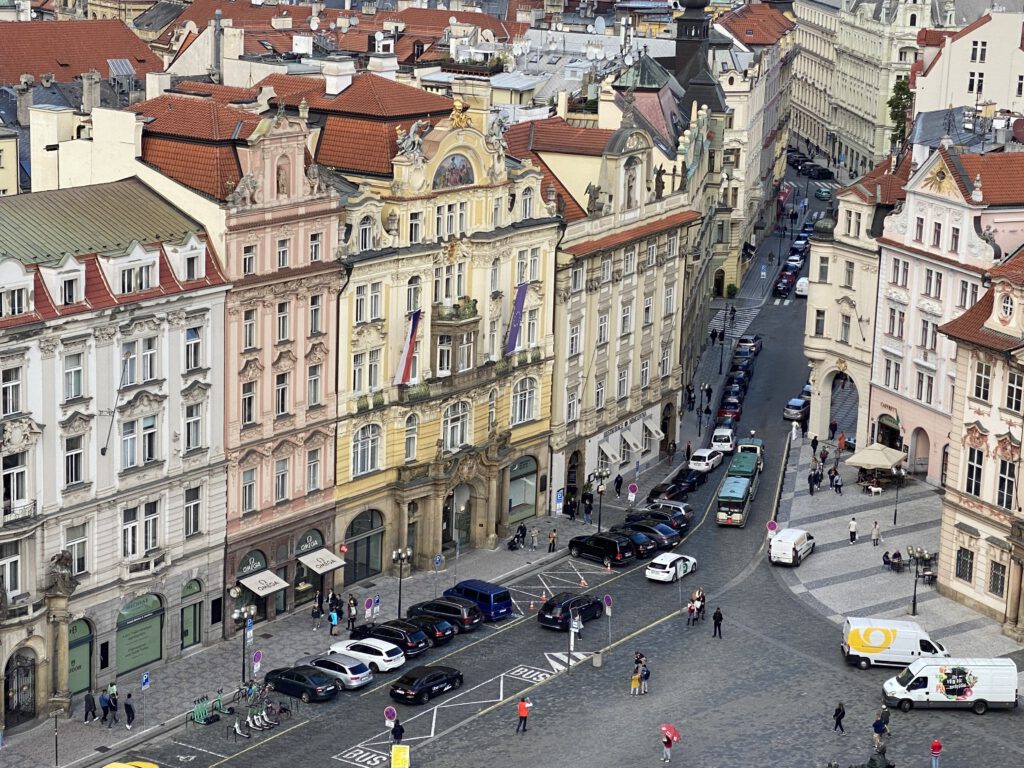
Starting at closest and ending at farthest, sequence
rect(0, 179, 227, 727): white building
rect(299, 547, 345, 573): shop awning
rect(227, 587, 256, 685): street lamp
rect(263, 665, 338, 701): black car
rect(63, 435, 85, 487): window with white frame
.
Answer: rect(0, 179, 227, 727): white building → rect(63, 435, 85, 487): window with white frame → rect(263, 665, 338, 701): black car → rect(227, 587, 256, 685): street lamp → rect(299, 547, 345, 573): shop awning

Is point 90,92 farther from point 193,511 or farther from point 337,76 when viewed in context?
point 193,511

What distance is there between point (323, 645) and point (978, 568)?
127 feet

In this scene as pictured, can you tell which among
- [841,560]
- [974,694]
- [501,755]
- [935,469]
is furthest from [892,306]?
[501,755]

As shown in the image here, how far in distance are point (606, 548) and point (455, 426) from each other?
1217 cm

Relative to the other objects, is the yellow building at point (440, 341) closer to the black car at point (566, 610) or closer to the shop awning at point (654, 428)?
the black car at point (566, 610)

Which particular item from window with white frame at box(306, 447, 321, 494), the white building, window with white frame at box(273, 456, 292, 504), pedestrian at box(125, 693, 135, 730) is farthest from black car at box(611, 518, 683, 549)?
pedestrian at box(125, 693, 135, 730)

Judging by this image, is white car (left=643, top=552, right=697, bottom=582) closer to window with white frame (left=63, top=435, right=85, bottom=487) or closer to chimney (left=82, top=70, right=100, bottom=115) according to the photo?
window with white frame (left=63, top=435, right=85, bottom=487)

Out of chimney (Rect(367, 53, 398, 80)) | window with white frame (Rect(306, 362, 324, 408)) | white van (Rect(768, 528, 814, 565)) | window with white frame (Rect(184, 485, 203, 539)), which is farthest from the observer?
chimney (Rect(367, 53, 398, 80))

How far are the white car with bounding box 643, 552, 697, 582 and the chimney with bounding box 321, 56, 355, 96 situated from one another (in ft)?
116

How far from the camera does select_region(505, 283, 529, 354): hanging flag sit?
138 m

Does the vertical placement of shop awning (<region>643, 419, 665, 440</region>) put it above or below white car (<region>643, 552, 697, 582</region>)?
above

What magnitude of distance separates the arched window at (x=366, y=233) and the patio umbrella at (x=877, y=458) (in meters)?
41.0

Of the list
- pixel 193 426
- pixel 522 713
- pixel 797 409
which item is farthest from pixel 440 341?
pixel 797 409

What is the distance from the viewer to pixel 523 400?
14275cm
